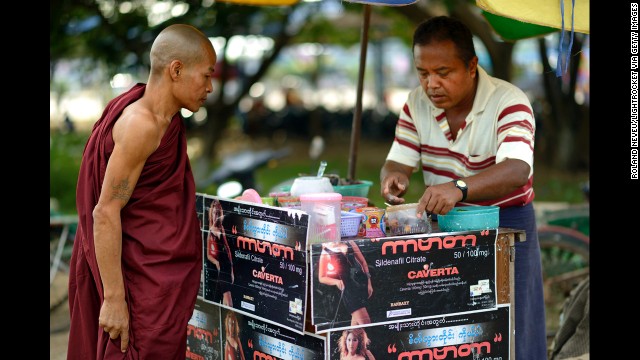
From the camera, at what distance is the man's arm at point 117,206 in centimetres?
275

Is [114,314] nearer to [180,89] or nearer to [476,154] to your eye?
[180,89]

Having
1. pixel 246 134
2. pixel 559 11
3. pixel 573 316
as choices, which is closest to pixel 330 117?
pixel 246 134

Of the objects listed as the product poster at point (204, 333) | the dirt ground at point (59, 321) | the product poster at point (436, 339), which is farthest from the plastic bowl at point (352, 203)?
the dirt ground at point (59, 321)

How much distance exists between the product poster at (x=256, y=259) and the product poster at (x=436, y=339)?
0.21 m

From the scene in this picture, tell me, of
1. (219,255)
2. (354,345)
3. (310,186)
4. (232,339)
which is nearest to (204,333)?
(232,339)

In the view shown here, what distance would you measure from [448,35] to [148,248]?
4.95 ft

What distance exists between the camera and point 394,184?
3527 mm

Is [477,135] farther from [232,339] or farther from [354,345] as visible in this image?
[232,339]

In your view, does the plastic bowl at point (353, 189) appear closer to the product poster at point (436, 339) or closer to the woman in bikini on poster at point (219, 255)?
the woman in bikini on poster at point (219, 255)

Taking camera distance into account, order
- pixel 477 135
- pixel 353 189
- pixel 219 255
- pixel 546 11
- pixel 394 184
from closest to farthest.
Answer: pixel 546 11
pixel 219 255
pixel 477 135
pixel 394 184
pixel 353 189

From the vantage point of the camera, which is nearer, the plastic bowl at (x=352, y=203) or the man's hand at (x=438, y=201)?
the man's hand at (x=438, y=201)

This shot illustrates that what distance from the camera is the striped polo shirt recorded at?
127 inches

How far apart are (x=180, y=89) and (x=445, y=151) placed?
1259 mm

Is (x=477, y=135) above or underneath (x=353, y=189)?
above
